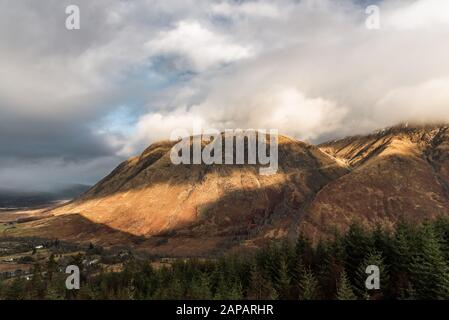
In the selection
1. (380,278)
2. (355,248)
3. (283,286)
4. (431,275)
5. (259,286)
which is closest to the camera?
(431,275)

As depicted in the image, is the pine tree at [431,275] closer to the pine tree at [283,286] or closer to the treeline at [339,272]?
the treeline at [339,272]

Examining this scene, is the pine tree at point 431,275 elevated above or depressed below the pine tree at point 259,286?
above

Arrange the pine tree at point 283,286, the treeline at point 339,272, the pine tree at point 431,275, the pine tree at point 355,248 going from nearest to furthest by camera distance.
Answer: the pine tree at point 431,275, the treeline at point 339,272, the pine tree at point 355,248, the pine tree at point 283,286

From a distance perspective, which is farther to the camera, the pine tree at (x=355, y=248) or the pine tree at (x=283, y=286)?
the pine tree at (x=283, y=286)

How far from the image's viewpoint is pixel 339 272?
102 metres

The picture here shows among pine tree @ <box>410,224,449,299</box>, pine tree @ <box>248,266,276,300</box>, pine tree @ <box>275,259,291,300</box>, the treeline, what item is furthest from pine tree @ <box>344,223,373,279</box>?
pine tree @ <box>248,266,276,300</box>

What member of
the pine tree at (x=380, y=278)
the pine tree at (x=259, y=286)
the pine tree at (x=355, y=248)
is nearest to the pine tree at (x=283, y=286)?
the pine tree at (x=259, y=286)

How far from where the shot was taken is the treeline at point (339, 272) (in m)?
80.4

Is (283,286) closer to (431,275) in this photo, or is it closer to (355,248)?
(355,248)

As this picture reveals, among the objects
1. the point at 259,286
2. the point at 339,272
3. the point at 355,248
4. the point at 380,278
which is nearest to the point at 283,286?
the point at 259,286

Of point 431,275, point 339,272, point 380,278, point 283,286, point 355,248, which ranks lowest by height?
point 283,286

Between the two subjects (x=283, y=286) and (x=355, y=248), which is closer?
(x=355, y=248)
